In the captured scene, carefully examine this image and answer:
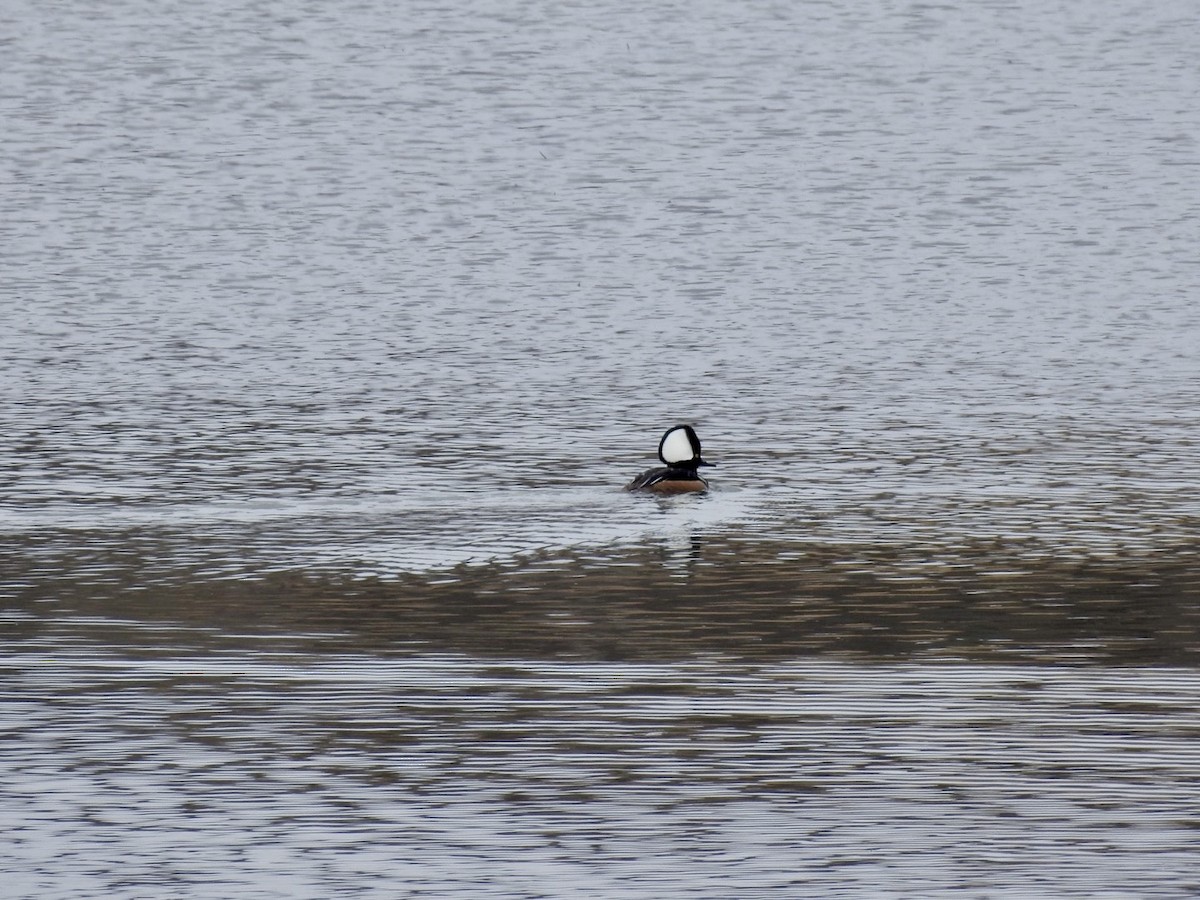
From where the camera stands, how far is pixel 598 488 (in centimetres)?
1677

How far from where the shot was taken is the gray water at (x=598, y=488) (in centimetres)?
894

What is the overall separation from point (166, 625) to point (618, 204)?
74.5 ft

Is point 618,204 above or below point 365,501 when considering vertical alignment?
above

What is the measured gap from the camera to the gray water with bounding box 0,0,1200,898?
8938mm

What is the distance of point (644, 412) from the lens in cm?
2052

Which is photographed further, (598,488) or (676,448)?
(676,448)

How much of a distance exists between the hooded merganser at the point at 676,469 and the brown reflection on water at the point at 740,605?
1967mm

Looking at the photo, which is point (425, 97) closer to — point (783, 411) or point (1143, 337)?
point (1143, 337)

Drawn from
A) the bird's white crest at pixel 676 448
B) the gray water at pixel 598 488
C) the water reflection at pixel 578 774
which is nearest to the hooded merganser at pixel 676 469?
the bird's white crest at pixel 676 448

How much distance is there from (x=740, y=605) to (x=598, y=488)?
13.1 ft

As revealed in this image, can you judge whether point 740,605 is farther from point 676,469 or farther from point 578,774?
point 676,469

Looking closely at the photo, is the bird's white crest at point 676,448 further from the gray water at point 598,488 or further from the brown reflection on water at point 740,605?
the brown reflection on water at point 740,605

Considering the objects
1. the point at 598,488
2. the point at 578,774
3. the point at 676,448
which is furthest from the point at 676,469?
the point at 578,774

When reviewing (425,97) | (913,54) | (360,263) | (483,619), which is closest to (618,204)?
(360,263)
